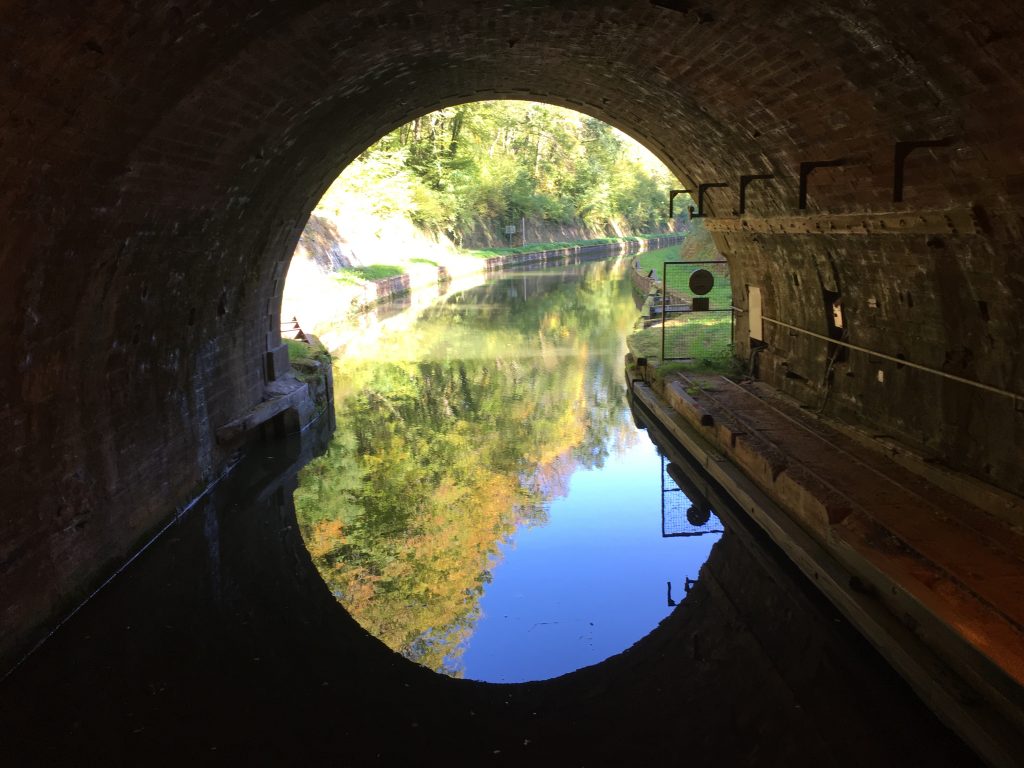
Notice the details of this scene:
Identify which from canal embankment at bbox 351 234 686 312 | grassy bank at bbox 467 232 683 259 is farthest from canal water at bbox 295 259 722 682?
grassy bank at bbox 467 232 683 259

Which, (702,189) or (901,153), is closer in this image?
(901,153)

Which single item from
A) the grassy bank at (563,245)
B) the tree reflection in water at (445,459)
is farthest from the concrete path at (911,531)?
the grassy bank at (563,245)

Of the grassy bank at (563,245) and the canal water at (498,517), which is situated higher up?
the grassy bank at (563,245)

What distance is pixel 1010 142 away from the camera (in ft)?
20.1

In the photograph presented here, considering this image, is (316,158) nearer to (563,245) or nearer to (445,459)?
(445,459)

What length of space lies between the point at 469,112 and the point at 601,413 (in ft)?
108

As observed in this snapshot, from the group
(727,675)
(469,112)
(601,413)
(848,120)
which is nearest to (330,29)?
(848,120)

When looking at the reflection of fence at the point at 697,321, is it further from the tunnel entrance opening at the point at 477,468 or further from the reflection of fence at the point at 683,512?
the reflection of fence at the point at 683,512

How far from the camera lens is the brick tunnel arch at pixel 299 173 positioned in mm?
5828

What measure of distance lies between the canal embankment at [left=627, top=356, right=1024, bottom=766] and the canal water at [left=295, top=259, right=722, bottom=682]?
106 centimetres

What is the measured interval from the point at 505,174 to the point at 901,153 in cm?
4924

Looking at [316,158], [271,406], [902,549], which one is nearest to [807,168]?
[902,549]

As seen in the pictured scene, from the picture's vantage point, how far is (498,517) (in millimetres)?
10992

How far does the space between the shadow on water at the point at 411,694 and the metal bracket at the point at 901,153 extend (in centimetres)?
338
